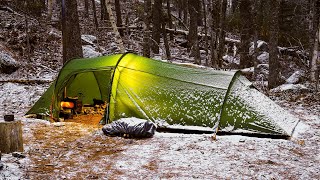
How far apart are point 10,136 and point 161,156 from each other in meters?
2.68

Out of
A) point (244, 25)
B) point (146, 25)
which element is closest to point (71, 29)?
point (146, 25)

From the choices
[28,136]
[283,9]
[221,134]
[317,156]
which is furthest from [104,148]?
[283,9]

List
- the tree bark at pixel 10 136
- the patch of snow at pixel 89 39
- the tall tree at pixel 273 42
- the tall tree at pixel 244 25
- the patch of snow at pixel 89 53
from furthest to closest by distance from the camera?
the patch of snow at pixel 89 39 → the patch of snow at pixel 89 53 → the tall tree at pixel 244 25 → the tall tree at pixel 273 42 → the tree bark at pixel 10 136

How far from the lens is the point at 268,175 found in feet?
17.7

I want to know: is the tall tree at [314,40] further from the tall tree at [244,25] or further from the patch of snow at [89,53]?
the patch of snow at [89,53]

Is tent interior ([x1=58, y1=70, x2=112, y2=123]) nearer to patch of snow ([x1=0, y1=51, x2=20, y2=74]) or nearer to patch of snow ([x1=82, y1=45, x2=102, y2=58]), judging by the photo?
patch of snow ([x1=0, y1=51, x2=20, y2=74])

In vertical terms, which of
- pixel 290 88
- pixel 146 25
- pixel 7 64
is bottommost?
pixel 290 88

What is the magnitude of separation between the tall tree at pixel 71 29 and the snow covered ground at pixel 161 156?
533 centimetres

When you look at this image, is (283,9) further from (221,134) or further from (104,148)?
(104,148)

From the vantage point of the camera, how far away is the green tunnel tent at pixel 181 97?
7801 millimetres

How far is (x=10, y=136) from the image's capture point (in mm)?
6027

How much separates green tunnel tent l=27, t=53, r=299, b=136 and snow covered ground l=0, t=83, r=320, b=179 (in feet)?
1.37

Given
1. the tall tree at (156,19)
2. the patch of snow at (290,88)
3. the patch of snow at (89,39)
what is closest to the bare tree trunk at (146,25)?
the patch of snow at (290,88)

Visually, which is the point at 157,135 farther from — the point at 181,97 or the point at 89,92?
the point at 89,92
